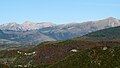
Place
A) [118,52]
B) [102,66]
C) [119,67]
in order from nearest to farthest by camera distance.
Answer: [119,67] < [102,66] < [118,52]

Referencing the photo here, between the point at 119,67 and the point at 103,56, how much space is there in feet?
87.2

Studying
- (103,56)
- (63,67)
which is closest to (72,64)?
(63,67)

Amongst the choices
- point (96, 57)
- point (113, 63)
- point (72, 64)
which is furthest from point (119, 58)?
point (72, 64)

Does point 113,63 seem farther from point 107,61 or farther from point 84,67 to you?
point 84,67

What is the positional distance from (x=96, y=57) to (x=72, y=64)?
17799 mm

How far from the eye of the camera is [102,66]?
177375 mm

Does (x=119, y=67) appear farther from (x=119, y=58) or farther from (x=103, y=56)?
(x=103, y=56)

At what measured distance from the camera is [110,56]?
615ft

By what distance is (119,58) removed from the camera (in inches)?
7057

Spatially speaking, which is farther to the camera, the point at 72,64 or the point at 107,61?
the point at 72,64

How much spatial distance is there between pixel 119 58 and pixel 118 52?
421 inches

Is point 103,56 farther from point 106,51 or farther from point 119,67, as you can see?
point 119,67

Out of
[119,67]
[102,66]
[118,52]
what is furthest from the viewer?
[118,52]

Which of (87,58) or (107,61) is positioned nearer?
(107,61)
